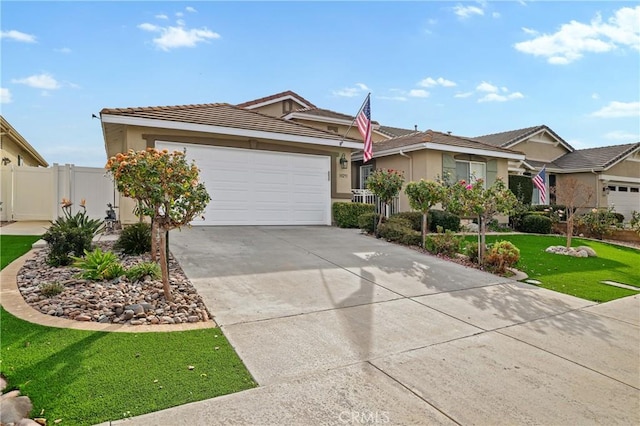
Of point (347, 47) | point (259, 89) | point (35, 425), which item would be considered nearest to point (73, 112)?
point (347, 47)

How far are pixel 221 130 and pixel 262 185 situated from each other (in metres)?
2.04

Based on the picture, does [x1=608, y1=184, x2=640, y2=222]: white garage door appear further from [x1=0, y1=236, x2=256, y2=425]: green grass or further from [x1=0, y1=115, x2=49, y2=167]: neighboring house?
[x1=0, y1=115, x2=49, y2=167]: neighboring house

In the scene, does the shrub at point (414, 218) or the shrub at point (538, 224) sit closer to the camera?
the shrub at point (414, 218)

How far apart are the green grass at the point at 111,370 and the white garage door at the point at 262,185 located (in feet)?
23.8

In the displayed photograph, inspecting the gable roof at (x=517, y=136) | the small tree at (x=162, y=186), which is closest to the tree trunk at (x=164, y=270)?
the small tree at (x=162, y=186)

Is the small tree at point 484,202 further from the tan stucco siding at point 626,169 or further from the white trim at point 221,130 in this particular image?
the tan stucco siding at point 626,169

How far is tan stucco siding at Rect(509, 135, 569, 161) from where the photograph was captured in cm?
2291

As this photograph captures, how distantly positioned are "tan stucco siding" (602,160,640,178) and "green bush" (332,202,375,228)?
18.1 metres

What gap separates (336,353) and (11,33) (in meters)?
9.90

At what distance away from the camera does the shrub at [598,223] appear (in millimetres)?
15312

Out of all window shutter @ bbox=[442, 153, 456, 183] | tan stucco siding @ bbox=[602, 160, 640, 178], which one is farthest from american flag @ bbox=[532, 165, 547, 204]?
tan stucco siding @ bbox=[602, 160, 640, 178]

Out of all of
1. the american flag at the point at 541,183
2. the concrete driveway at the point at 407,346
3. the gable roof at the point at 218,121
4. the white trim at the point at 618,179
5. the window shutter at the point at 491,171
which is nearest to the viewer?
the concrete driveway at the point at 407,346

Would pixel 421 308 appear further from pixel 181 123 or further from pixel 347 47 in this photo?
pixel 347 47

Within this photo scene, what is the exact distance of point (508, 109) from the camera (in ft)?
51.0
